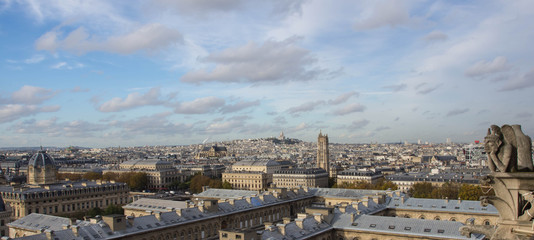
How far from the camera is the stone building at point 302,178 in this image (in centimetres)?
10919

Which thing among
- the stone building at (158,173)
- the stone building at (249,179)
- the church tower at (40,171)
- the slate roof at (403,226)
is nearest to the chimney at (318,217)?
the slate roof at (403,226)

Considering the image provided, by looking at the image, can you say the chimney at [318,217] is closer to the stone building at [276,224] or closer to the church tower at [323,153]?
the stone building at [276,224]

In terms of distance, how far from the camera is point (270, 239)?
29.8 m

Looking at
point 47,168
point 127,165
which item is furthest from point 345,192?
point 127,165

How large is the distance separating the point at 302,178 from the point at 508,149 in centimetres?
10448

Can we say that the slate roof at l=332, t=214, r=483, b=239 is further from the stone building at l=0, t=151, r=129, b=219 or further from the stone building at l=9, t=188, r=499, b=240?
the stone building at l=0, t=151, r=129, b=219

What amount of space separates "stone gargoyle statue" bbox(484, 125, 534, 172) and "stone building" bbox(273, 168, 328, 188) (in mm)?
99418

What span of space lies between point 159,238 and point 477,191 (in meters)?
49.4

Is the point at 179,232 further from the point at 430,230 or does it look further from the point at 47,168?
the point at 47,168

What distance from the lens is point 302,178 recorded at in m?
111

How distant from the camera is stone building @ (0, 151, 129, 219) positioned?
64.3m

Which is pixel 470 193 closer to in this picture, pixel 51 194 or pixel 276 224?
pixel 276 224

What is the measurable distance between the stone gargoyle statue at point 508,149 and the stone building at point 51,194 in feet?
226

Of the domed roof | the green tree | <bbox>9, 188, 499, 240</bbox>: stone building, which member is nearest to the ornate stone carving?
<bbox>9, 188, 499, 240</bbox>: stone building
